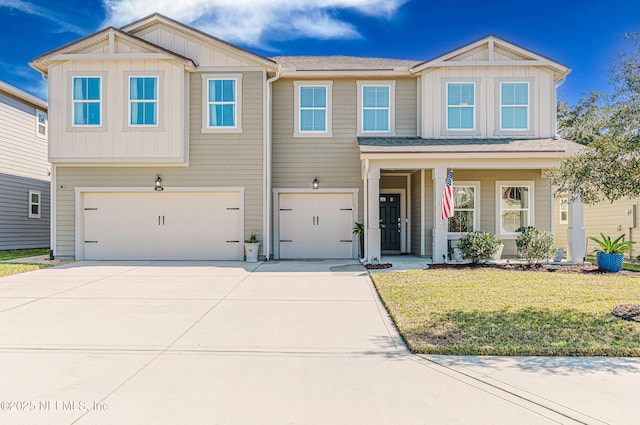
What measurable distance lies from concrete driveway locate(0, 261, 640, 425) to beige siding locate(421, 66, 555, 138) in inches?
300

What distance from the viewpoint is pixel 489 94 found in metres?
12.2

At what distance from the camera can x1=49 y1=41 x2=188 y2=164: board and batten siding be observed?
37.5 feet

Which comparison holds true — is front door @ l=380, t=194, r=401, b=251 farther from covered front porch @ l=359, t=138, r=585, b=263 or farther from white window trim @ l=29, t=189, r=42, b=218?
white window trim @ l=29, t=189, r=42, b=218

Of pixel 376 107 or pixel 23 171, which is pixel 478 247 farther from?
pixel 23 171

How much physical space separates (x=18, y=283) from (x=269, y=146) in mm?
7005

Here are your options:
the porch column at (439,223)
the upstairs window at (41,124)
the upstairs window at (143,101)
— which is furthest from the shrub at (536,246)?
the upstairs window at (41,124)

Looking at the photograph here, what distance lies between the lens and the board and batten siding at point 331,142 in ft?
40.9

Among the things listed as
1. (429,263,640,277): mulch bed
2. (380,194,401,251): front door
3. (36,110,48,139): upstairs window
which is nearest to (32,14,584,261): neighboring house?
(380,194,401,251): front door

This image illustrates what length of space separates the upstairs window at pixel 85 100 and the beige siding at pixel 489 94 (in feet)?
31.4

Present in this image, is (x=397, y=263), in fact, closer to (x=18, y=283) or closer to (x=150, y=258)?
(x=150, y=258)

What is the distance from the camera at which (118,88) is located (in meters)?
11.4

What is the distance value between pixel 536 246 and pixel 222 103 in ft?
31.0

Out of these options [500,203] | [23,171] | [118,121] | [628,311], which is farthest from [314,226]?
[23,171]

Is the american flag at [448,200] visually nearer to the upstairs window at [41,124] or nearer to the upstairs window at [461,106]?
the upstairs window at [461,106]
